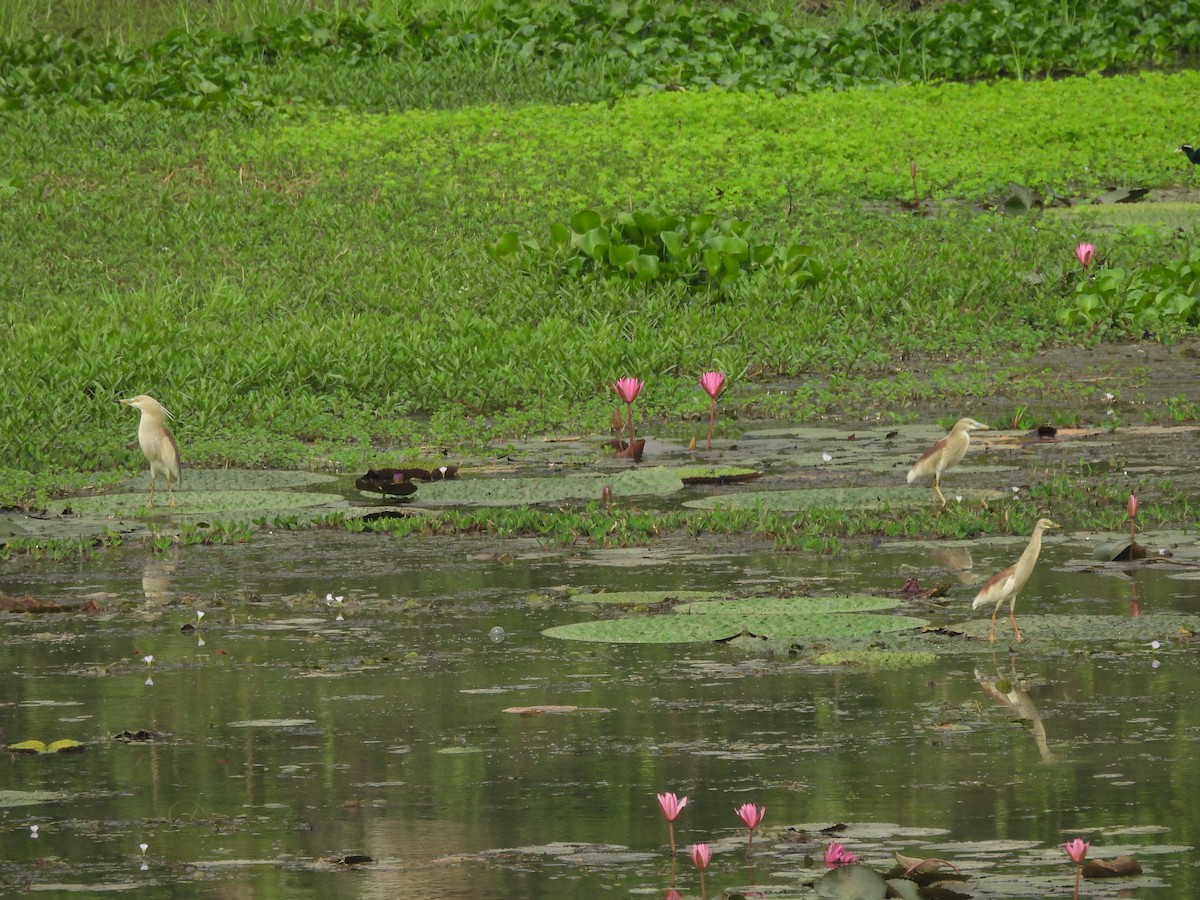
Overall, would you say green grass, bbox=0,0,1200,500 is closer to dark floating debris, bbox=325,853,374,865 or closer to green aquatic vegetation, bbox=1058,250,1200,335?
green aquatic vegetation, bbox=1058,250,1200,335

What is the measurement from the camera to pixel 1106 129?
66.4 ft

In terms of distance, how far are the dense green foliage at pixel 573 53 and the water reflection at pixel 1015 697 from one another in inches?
622

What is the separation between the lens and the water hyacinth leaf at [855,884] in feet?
14.6

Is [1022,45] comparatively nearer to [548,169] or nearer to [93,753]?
[548,169]

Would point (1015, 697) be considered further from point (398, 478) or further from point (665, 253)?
point (665, 253)

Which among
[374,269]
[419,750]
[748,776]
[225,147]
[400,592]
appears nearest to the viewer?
[748,776]

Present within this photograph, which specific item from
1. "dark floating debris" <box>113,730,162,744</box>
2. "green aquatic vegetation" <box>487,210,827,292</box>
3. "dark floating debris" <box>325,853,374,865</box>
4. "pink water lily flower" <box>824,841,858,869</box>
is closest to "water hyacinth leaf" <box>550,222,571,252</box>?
"green aquatic vegetation" <box>487,210,827,292</box>

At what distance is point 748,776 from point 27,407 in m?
7.32

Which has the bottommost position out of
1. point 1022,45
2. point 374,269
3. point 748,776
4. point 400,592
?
point 748,776

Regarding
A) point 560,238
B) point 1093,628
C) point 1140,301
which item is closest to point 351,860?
point 1093,628

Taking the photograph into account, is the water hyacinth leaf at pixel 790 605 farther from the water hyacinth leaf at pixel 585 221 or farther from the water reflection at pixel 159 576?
the water hyacinth leaf at pixel 585 221

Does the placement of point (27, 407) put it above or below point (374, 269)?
below

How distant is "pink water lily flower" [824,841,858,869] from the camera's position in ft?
14.6

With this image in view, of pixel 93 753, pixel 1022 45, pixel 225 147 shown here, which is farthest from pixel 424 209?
pixel 93 753
